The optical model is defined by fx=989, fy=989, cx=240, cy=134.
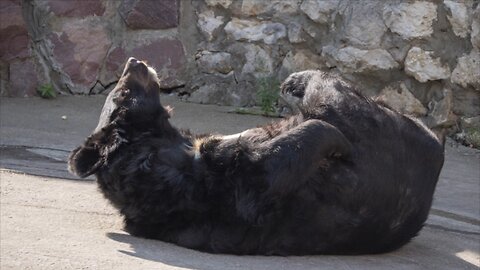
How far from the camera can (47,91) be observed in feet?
25.7

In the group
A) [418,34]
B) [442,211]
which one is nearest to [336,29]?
[418,34]

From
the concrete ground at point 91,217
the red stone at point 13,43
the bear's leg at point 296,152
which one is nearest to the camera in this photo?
the concrete ground at point 91,217

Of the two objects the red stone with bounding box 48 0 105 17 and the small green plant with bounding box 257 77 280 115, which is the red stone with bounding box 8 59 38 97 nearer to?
the red stone with bounding box 48 0 105 17

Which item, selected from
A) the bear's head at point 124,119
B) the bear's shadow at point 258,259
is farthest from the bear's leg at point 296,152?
the bear's head at point 124,119

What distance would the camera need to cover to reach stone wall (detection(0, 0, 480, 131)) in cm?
718

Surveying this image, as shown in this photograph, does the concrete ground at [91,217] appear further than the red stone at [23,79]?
No

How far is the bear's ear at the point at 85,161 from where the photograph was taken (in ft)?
14.4

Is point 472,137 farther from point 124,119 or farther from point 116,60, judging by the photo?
point 124,119

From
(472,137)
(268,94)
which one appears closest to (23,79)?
(268,94)

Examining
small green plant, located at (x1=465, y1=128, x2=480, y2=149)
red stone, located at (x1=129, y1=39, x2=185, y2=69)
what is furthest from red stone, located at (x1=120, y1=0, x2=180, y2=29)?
small green plant, located at (x1=465, y1=128, x2=480, y2=149)

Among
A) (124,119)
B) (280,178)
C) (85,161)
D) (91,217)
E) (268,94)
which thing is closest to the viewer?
(280,178)

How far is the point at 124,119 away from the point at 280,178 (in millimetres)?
912

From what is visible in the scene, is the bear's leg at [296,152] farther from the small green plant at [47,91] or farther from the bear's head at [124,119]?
the small green plant at [47,91]

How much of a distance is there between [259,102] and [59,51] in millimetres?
1684
